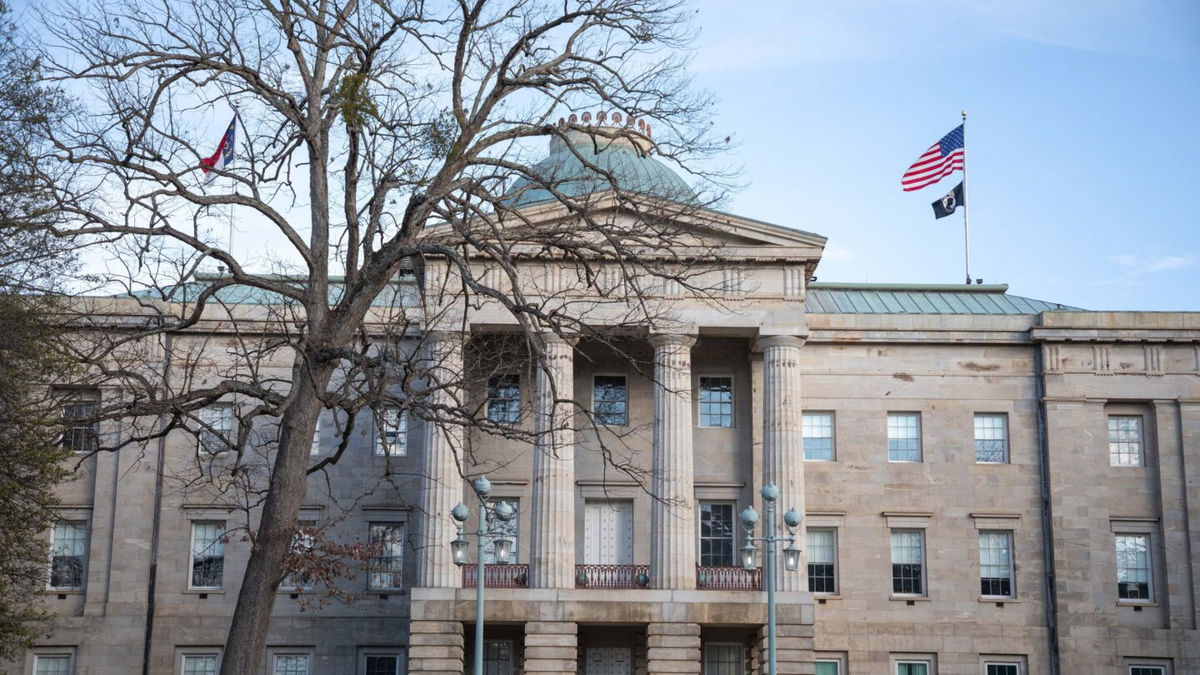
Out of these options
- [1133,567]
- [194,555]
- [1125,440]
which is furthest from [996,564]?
[194,555]

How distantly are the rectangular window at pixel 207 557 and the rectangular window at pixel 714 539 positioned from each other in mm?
13928

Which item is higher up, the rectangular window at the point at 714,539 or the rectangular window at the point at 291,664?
the rectangular window at the point at 714,539

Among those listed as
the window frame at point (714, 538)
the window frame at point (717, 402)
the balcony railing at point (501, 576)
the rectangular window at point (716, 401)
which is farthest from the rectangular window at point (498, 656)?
the rectangular window at point (716, 401)

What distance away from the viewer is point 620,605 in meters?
43.0

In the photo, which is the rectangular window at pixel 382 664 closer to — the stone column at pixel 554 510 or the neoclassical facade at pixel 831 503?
the neoclassical facade at pixel 831 503

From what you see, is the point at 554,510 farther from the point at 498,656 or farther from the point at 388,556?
the point at 388,556

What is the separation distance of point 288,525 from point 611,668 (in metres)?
26.5

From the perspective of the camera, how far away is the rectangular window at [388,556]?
154 feet

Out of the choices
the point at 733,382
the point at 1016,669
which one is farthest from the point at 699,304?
the point at 1016,669

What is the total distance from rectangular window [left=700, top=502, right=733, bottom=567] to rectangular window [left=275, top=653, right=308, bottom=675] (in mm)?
11698

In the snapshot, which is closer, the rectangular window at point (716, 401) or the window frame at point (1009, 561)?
the window frame at point (1009, 561)

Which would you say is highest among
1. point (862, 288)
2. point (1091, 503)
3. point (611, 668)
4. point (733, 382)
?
point (862, 288)

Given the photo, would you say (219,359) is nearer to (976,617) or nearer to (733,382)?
(733,382)

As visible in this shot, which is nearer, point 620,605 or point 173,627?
point 620,605
